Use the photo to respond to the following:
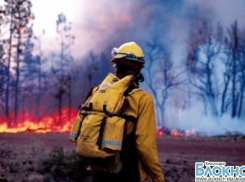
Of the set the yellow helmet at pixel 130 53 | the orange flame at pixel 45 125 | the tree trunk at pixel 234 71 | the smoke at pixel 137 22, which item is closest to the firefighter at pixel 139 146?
the yellow helmet at pixel 130 53

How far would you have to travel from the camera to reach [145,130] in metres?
3.23

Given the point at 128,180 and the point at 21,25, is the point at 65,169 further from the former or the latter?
the point at 21,25

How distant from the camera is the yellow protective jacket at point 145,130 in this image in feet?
10.6

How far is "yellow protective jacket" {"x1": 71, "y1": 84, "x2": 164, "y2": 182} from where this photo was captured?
3.22 metres

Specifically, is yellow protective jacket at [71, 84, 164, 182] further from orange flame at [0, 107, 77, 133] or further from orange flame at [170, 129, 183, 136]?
orange flame at [0, 107, 77, 133]

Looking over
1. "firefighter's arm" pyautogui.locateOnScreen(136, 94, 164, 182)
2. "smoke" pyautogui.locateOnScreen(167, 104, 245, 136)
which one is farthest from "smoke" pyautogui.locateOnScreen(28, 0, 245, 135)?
"firefighter's arm" pyautogui.locateOnScreen(136, 94, 164, 182)

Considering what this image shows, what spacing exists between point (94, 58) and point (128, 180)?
75.4 feet

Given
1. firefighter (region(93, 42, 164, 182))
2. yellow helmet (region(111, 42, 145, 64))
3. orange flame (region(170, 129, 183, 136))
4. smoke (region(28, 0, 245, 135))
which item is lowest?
orange flame (region(170, 129, 183, 136))

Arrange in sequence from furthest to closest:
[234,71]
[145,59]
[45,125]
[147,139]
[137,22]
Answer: [137,22] → [145,59] → [45,125] → [234,71] → [147,139]

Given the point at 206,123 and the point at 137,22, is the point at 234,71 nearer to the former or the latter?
the point at 206,123

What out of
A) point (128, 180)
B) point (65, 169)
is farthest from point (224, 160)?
point (128, 180)

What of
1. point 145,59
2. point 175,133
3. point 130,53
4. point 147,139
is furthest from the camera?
point 145,59

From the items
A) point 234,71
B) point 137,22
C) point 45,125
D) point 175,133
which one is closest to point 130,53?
point 175,133

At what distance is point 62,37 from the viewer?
25.7 metres
